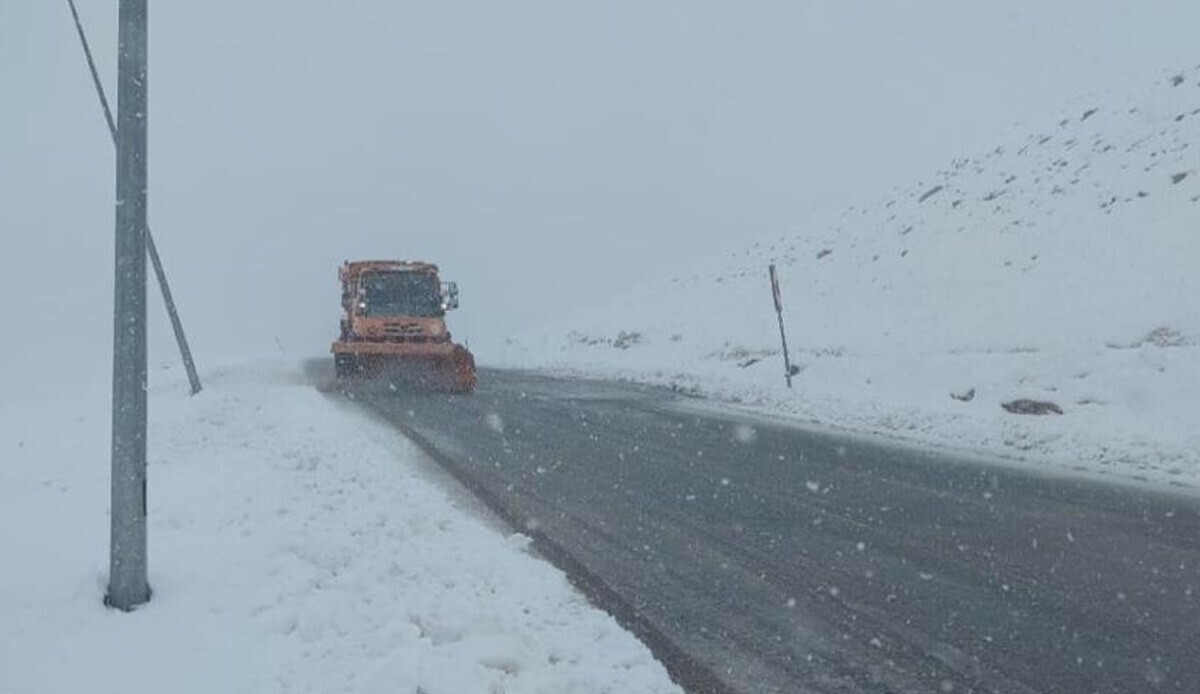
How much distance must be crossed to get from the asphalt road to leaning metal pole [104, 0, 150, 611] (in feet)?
7.82

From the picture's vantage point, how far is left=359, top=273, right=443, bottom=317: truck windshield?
909 inches

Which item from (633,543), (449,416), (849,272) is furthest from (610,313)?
(633,543)

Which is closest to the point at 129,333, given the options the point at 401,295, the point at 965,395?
the point at 965,395

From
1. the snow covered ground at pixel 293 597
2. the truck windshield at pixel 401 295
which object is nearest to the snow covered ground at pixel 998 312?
the truck windshield at pixel 401 295

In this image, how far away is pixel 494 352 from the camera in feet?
185

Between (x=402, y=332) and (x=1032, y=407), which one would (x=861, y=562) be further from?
(x=402, y=332)

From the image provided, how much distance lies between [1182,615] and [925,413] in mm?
10013

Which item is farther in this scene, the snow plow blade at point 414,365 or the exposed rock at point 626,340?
the exposed rock at point 626,340

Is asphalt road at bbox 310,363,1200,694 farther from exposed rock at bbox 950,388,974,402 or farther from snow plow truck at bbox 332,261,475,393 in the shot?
snow plow truck at bbox 332,261,475,393

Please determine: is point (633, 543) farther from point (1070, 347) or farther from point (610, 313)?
point (610, 313)

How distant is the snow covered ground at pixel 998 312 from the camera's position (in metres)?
13.9

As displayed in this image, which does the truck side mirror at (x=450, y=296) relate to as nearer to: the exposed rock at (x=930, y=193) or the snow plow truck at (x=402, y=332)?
the snow plow truck at (x=402, y=332)

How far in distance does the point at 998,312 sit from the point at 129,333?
21.6 m

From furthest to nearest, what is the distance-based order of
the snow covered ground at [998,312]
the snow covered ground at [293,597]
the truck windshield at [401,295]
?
the truck windshield at [401,295], the snow covered ground at [998,312], the snow covered ground at [293,597]
